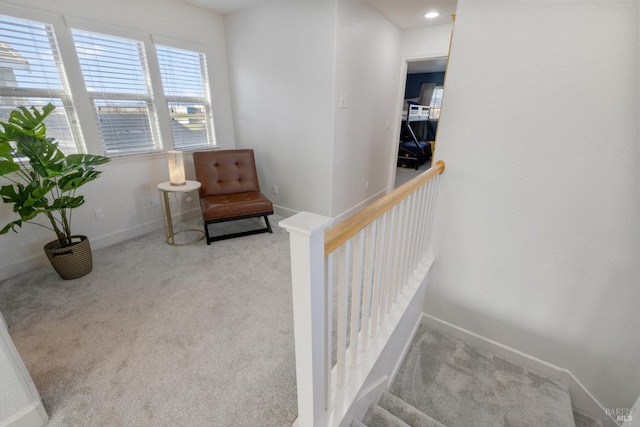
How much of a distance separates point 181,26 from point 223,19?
57cm

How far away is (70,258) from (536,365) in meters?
3.42

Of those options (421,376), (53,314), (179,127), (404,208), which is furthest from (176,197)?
(421,376)

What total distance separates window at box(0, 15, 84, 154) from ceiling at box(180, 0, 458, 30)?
132 centimetres

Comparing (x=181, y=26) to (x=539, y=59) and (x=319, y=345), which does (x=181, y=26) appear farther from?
(x=319, y=345)

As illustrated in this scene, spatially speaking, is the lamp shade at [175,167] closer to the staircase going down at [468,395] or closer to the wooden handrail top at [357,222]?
the wooden handrail top at [357,222]

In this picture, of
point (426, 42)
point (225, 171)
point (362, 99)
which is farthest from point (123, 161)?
point (426, 42)

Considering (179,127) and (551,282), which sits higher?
(179,127)

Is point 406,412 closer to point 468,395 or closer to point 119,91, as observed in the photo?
point 468,395

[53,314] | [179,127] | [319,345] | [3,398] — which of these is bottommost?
[53,314]

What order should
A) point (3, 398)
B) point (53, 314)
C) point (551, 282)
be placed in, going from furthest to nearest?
point (53, 314)
point (551, 282)
point (3, 398)

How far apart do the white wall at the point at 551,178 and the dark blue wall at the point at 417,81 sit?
6.27m

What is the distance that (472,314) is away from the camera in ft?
6.56

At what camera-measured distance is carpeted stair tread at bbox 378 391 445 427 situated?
133cm

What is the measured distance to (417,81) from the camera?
7.32 m
